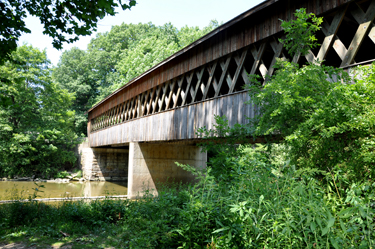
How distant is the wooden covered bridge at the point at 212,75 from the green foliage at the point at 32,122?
18.2 ft

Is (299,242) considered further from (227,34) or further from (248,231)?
(227,34)

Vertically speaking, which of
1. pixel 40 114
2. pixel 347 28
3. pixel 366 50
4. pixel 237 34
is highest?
pixel 237 34

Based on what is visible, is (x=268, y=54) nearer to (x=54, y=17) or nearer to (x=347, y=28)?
(x=347, y=28)

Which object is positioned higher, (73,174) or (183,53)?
(183,53)

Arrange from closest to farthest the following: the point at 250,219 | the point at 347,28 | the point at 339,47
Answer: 1. the point at 250,219
2. the point at 339,47
3. the point at 347,28

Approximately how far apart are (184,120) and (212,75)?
189cm

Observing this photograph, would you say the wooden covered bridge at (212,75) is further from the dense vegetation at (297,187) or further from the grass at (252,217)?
the grass at (252,217)

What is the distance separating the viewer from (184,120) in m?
9.55

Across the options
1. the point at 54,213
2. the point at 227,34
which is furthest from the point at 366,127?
the point at 227,34

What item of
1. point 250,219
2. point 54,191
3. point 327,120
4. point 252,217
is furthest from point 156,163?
point 250,219

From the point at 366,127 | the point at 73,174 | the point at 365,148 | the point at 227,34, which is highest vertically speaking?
the point at 227,34

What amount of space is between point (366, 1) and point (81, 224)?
21.0 feet

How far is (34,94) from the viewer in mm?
20719

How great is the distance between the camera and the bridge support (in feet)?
41.6
